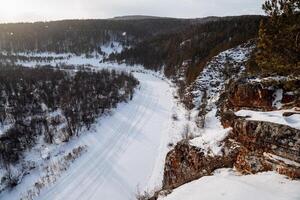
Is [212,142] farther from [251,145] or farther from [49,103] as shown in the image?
[49,103]

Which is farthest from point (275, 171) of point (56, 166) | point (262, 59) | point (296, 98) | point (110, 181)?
point (56, 166)

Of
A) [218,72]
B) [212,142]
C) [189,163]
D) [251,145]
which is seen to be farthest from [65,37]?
[251,145]

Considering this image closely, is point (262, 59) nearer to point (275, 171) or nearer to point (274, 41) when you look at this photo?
point (274, 41)

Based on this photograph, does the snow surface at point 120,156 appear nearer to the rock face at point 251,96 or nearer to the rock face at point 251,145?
the rock face at point 251,145

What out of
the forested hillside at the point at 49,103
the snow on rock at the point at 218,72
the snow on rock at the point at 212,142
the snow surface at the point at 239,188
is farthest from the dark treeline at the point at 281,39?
the forested hillside at the point at 49,103

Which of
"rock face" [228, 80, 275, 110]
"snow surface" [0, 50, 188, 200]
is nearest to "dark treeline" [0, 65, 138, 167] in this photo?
"snow surface" [0, 50, 188, 200]

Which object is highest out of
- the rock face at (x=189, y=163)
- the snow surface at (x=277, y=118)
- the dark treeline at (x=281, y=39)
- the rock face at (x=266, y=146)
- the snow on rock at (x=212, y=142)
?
the dark treeline at (x=281, y=39)

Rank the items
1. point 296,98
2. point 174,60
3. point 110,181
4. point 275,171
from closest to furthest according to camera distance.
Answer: point 275,171, point 296,98, point 110,181, point 174,60
